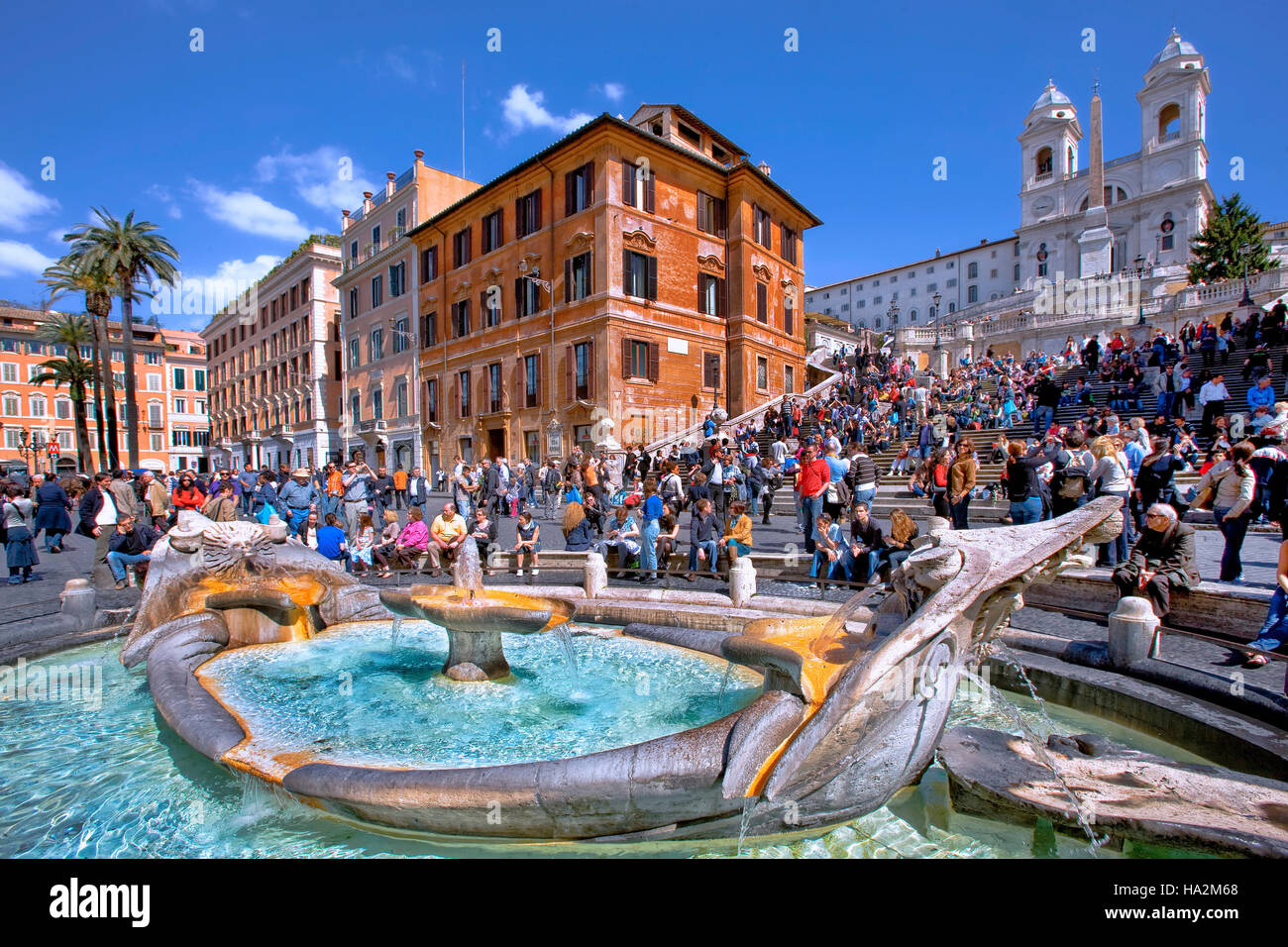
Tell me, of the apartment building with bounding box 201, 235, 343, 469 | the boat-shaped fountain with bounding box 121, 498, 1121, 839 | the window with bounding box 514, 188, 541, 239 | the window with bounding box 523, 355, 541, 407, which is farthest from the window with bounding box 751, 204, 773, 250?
the boat-shaped fountain with bounding box 121, 498, 1121, 839

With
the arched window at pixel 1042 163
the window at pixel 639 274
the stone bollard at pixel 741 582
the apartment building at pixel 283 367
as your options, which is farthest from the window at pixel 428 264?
the arched window at pixel 1042 163

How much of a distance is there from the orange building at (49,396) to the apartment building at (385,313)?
3021 cm

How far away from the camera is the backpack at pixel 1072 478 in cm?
846

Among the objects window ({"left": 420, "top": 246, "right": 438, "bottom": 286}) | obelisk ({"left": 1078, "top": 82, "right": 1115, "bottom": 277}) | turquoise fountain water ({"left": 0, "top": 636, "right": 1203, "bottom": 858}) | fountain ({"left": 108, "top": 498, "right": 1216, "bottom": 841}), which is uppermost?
obelisk ({"left": 1078, "top": 82, "right": 1115, "bottom": 277})

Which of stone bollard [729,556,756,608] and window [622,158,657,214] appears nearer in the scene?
stone bollard [729,556,756,608]

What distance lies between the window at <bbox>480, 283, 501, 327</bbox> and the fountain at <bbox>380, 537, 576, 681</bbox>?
88.2ft

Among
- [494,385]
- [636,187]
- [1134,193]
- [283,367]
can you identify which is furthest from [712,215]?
[1134,193]

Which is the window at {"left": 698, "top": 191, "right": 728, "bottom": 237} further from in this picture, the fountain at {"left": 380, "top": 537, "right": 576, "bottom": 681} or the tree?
the tree

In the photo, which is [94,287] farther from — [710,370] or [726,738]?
[726,738]

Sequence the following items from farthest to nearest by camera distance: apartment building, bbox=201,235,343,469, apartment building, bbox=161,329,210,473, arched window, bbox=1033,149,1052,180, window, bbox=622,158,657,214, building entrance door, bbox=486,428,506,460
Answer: apartment building, bbox=161,329,210,473 → arched window, bbox=1033,149,1052,180 → apartment building, bbox=201,235,343,469 → building entrance door, bbox=486,428,506,460 → window, bbox=622,158,657,214

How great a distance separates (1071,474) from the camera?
28.1ft

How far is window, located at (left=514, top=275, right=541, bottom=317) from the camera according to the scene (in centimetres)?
2947
